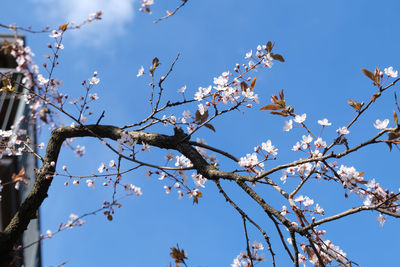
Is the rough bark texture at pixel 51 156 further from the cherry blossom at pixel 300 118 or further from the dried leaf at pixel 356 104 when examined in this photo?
the dried leaf at pixel 356 104

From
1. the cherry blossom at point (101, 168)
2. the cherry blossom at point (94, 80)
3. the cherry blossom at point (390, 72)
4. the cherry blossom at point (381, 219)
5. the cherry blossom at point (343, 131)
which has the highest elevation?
the cherry blossom at point (94, 80)

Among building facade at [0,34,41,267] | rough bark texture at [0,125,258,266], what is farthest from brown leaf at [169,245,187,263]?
building facade at [0,34,41,267]

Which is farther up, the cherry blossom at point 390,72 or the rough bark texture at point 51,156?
the rough bark texture at point 51,156

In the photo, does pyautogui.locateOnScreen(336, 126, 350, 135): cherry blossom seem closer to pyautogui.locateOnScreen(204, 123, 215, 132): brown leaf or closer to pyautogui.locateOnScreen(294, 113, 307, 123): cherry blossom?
pyautogui.locateOnScreen(294, 113, 307, 123): cherry blossom

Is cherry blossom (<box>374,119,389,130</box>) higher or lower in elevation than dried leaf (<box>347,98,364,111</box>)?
lower

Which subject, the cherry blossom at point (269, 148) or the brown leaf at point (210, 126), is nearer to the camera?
the cherry blossom at point (269, 148)

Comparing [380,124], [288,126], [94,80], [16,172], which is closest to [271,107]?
[288,126]

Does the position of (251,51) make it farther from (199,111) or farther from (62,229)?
(62,229)

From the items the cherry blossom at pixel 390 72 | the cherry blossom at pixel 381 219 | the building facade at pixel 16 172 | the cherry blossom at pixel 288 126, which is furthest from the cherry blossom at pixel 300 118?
the building facade at pixel 16 172

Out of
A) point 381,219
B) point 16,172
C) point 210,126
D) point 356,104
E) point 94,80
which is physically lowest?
point 381,219

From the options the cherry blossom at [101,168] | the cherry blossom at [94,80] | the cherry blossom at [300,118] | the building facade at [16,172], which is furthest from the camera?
the building facade at [16,172]

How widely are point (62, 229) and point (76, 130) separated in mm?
895

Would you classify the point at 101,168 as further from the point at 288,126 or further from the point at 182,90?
the point at 288,126

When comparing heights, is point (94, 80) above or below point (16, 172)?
below
